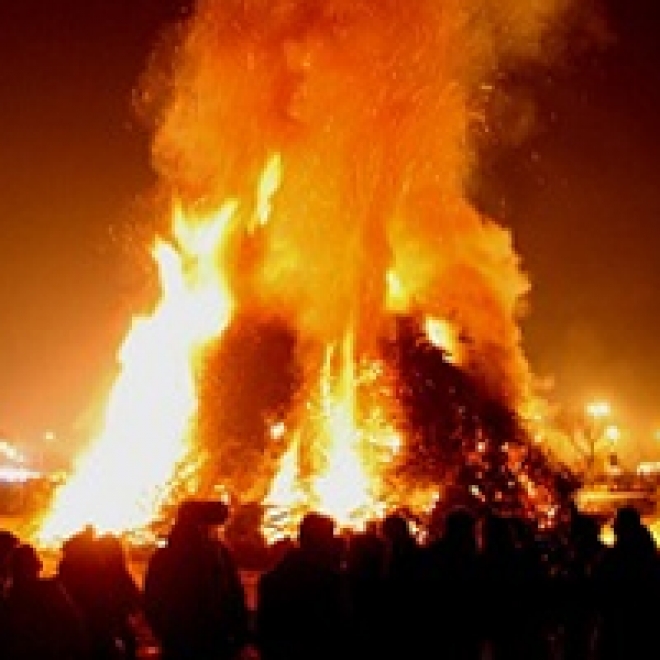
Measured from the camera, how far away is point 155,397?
61.2 feet

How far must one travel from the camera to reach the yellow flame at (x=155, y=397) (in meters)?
17.2

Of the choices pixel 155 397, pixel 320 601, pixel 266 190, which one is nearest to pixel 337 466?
pixel 155 397

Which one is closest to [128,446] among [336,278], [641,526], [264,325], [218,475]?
[218,475]

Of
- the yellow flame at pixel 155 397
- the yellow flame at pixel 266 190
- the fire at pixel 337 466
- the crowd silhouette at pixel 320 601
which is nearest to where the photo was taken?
the crowd silhouette at pixel 320 601

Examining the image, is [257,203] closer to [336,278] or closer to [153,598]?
[336,278]

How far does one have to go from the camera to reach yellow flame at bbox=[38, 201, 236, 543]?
56.3 ft

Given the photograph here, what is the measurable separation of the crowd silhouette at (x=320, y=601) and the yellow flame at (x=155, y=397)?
15.0 ft

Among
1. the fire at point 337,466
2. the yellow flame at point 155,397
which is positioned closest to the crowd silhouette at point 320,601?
the fire at point 337,466

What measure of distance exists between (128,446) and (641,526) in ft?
29.1

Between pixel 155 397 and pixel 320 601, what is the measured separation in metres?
8.60

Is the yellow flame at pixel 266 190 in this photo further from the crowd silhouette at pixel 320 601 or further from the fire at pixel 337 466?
the crowd silhouette at pixel 320 601

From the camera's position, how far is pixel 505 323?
19.9 metres

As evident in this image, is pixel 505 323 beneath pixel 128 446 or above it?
above

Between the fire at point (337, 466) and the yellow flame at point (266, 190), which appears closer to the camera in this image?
the fire at point (337, 466)
